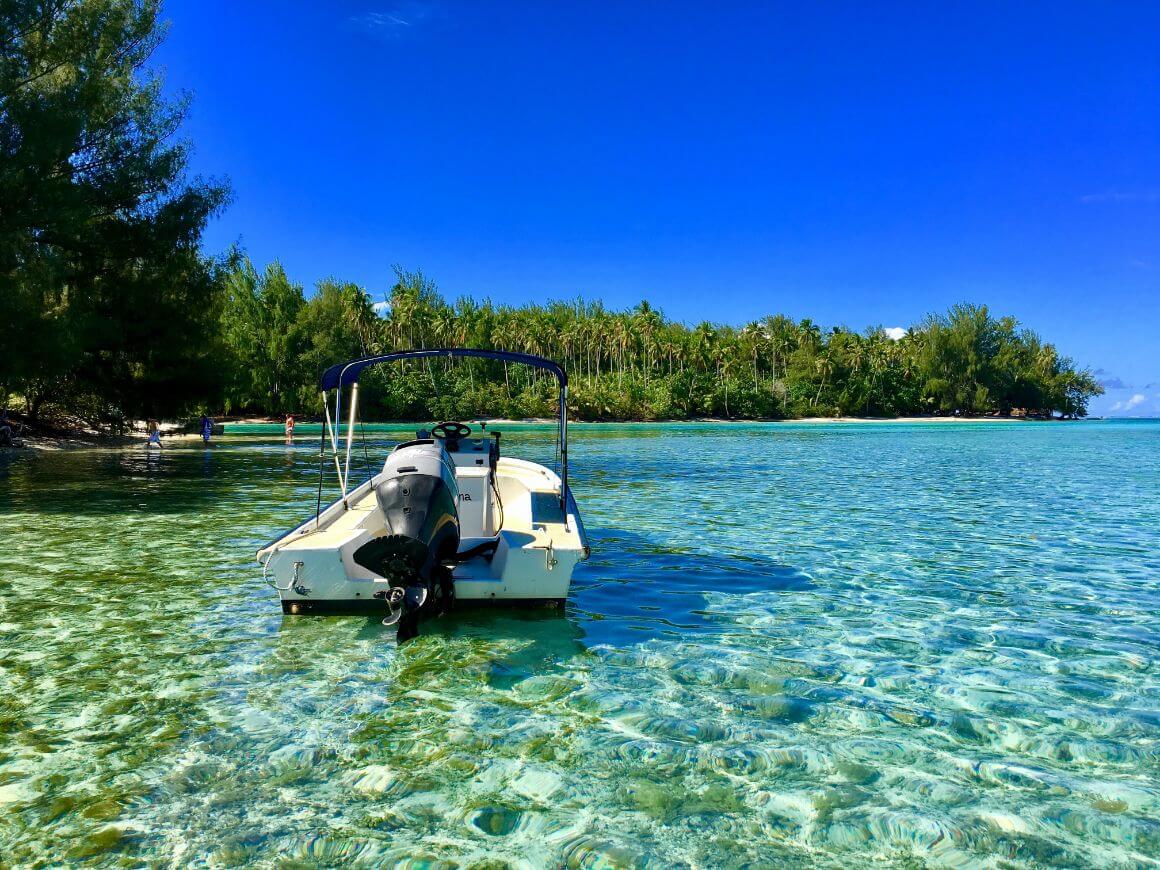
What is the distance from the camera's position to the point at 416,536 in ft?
20.0

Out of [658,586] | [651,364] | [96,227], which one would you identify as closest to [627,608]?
[658,586]

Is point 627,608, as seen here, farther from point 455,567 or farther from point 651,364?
point 651,364

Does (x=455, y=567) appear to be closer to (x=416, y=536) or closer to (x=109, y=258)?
(x=416, y=536)

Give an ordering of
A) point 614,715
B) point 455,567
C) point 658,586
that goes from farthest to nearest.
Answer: point 658,586, point 455,567, point 614,715

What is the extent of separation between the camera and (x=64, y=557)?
34.1 ft

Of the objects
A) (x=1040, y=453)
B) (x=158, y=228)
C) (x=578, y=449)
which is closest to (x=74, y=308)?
(x=158, y=228)

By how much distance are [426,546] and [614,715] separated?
6.10 feet

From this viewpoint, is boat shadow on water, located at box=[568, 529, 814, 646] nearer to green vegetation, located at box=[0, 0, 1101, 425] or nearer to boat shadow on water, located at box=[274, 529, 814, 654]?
boat shadow on water, located at box=[274, 529, 814, 654]

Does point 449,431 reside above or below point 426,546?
above

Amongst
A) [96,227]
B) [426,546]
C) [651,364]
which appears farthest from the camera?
[651,364]

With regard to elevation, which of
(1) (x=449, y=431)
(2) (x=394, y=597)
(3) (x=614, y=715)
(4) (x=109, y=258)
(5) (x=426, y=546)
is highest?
(4) (x=109, y=258)

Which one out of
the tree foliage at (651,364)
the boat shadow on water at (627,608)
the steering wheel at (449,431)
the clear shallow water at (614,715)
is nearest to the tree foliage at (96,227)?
the clear shallow water at (614,715)

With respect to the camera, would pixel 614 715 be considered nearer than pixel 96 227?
Yes

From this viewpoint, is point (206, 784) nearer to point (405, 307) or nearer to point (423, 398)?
point (423, 398)
